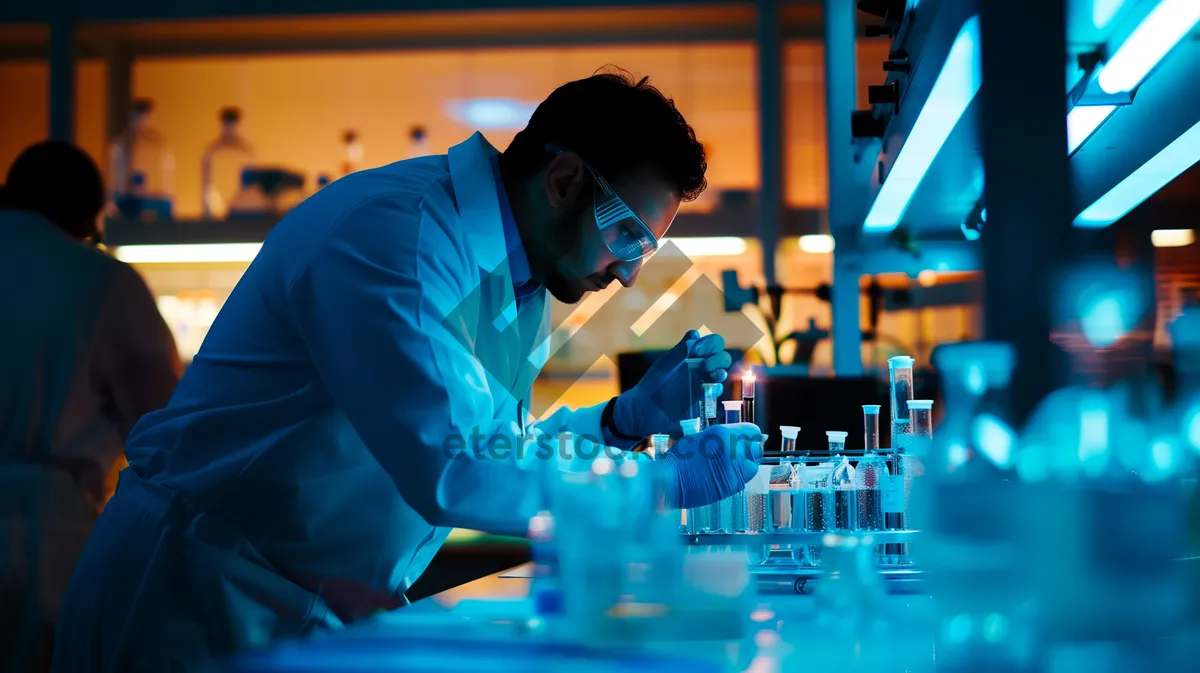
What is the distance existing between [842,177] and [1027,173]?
142 cm

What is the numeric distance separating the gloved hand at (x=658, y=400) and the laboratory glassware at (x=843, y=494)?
0.32m

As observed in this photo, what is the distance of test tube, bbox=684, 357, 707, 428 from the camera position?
1.61 meters

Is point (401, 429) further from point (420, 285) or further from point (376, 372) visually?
point (420, 285)

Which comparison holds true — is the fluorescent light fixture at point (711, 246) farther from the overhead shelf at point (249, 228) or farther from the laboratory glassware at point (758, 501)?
the laboratory glassware at point (758, 501)

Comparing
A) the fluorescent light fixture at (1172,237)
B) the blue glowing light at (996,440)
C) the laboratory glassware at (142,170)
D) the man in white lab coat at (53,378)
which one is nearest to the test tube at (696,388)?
the blue glowing light at (996,440)

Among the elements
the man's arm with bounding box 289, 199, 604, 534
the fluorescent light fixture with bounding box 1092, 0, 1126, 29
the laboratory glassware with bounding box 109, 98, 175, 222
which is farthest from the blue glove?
the laboratory glassware with bounding box 109, 98, 175, 222

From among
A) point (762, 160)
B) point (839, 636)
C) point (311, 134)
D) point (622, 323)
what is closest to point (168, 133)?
point (311, 134)

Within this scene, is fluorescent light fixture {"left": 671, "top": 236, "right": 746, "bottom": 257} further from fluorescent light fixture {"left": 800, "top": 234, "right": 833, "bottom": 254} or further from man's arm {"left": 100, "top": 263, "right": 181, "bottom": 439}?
man's arm {"left": 100, "top": 263, "right": 181, "bottom": 439}

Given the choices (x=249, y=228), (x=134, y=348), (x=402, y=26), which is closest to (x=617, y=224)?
(x=134, y=348)

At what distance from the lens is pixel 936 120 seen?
1204 millimetres

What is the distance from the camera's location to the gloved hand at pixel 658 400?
1.69 metres

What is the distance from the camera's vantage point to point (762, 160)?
3.40 metres

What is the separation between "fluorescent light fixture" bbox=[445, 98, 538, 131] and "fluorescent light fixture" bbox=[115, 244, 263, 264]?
2.72 ft

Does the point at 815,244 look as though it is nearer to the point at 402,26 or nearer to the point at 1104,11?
the point at 402,26
